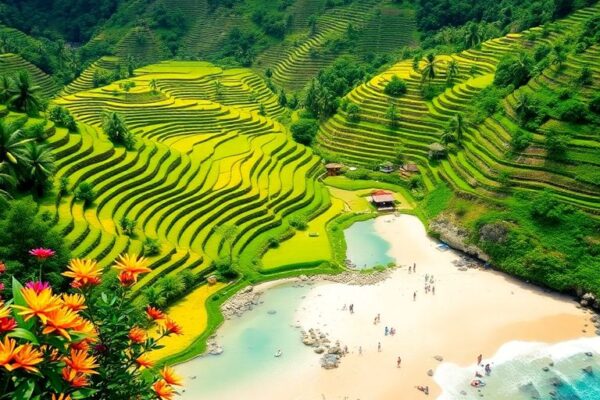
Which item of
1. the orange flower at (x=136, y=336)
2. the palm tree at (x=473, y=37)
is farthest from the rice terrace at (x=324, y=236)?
the palm tree at (x=473, y=37)

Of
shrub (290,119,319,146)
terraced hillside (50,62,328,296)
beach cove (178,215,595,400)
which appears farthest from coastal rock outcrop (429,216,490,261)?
shrub (290,119,319,146)

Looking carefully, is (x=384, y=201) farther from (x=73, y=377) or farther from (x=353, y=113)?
(x=73, y=377)

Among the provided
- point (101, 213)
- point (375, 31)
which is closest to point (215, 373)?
point (101, 213)

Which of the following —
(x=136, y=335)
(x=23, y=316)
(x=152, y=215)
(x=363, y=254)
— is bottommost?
(x=363, y=254)

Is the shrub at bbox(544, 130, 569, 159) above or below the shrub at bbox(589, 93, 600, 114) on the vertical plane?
below

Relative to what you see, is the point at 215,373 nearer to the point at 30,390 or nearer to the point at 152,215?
the point at 152,215

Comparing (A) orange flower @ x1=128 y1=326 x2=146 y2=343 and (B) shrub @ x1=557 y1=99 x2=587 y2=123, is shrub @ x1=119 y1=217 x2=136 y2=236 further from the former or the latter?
(B) shrub @ x1=557 y1=99 x2=587 y2=123
